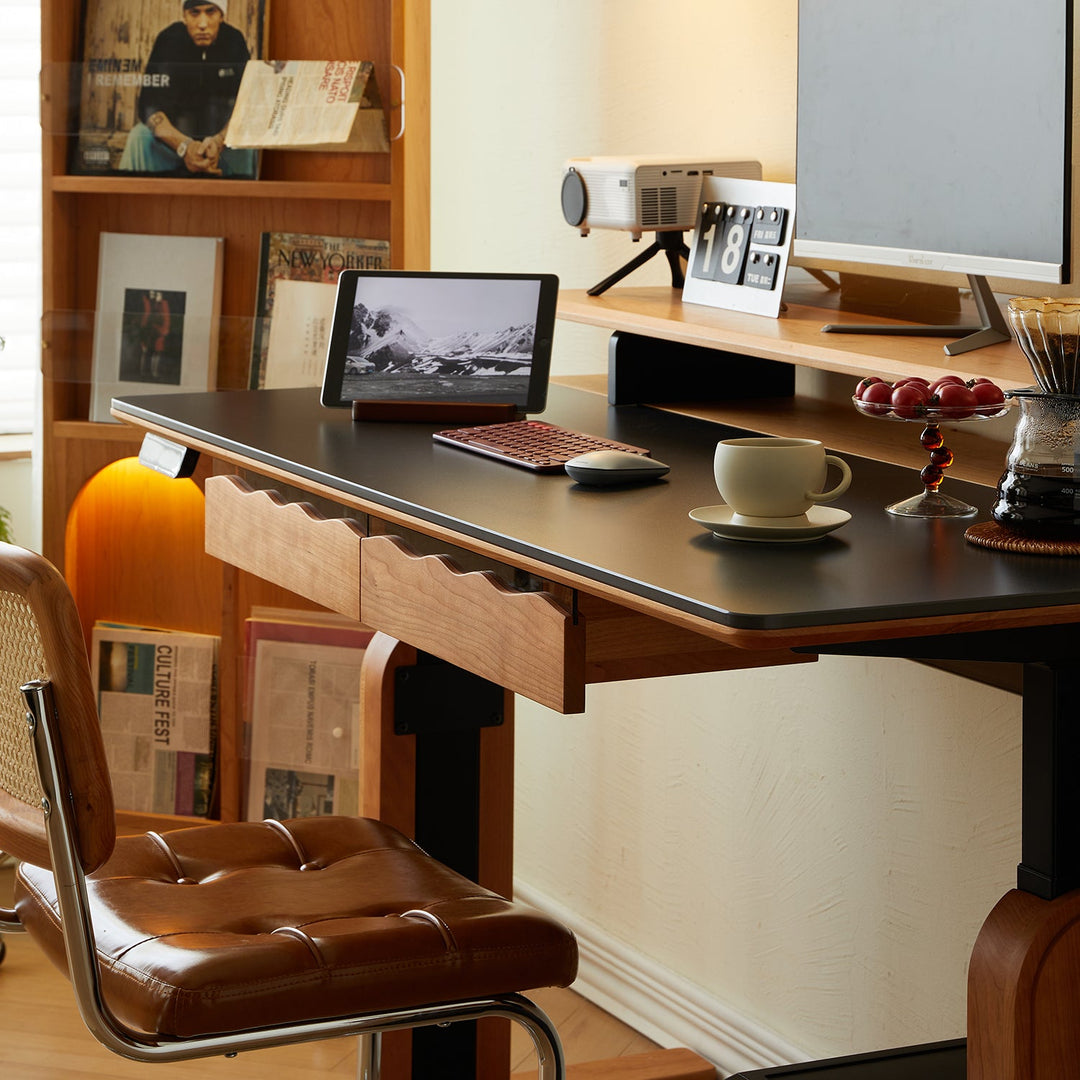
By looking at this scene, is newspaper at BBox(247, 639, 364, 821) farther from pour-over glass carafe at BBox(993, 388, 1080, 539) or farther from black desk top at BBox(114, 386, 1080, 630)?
pour-over glass carafe at BBox(993, 388, 1080, 539)

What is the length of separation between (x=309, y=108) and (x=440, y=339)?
0.85 m

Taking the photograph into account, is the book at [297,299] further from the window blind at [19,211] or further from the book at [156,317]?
the window blind at [19,211]

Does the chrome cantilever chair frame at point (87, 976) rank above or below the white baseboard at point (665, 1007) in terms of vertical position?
above

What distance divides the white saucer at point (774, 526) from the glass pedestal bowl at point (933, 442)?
101 mm

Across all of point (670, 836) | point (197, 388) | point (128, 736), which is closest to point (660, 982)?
point (670, 836)

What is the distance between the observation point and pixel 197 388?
2893mm

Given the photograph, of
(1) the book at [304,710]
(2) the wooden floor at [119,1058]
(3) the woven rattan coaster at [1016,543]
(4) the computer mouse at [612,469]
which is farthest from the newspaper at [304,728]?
(3) the woven rattan coaster at [1016,543]

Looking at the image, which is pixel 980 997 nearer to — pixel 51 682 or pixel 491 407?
pixel 51 682

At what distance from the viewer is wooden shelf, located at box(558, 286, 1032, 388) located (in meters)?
1.63

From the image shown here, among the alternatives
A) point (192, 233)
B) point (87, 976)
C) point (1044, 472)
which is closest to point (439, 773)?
point (87, 976)

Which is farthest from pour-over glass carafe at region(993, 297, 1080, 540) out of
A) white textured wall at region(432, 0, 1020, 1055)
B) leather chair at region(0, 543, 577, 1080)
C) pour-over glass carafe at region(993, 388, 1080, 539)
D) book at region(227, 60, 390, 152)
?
book at region(227, 60, 390, 152)

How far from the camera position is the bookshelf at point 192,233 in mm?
2789

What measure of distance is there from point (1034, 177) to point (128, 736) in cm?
190

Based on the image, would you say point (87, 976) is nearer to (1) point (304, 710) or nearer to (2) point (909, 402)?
(2) point (909, 402)
